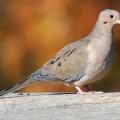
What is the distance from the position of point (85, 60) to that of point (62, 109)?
1.46m

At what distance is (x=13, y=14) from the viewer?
10.1 meters

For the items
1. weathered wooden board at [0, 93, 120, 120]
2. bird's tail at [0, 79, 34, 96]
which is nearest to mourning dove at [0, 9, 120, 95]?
bird's tail at [0, 79, 34, 96]

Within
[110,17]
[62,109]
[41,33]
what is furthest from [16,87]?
[41,33]

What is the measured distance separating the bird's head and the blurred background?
2648 millimetres

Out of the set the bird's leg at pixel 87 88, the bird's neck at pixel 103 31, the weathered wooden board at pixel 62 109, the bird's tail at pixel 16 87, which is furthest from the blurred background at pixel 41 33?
the weathered wooden board at pixel 62 109

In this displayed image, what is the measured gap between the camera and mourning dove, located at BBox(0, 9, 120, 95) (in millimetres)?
6652

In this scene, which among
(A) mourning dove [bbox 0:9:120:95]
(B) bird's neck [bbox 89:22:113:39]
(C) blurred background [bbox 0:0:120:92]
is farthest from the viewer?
(C) blurred background [bbox 0:0:120:92]

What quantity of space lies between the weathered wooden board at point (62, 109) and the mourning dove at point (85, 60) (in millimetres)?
971

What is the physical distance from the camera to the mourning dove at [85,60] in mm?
6652

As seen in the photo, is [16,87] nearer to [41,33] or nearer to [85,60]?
[85,60]

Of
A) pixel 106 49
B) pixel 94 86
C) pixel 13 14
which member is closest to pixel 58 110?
pixel 106 49

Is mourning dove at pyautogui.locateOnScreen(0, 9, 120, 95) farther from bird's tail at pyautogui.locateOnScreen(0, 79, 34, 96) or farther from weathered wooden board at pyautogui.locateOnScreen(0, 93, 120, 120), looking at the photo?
weathered wooden board at pyautogui.locateOnScreen(0, 93, 120, 120)

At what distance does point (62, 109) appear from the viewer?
551cm

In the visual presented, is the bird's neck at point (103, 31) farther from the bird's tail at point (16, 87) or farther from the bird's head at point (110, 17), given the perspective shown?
the bird's tail at point (16, 87)
